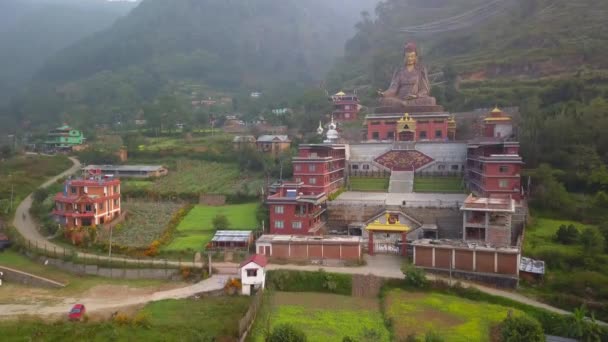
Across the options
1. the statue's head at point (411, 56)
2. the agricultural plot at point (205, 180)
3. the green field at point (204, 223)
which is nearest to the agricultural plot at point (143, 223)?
the green field at point (204, 223)

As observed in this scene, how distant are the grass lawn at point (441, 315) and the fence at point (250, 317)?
6.15 meters

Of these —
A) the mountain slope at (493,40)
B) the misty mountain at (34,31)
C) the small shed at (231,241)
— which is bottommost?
the small shed at (231,241)

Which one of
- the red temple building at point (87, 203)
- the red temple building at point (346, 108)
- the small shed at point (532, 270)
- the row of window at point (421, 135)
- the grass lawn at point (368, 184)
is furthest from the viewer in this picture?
the red temple building at point (346, 108)

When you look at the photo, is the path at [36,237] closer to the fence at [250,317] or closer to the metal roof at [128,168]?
the metal roof at [128,168]

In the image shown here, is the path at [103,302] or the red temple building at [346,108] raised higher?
the red temple building at [346,108]

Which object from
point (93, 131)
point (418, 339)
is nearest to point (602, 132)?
point (418, 339)

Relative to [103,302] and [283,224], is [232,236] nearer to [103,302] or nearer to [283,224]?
[283,224]

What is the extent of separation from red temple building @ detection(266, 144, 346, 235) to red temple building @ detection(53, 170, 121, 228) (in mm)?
12831

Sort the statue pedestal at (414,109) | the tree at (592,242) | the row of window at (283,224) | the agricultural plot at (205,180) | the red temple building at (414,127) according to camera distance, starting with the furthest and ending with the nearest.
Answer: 1. the statue pedestal at (414,109)
2. the red temple building at (414,127)
3. the agricultural plot at (205,180)
4. the row of window at (283,224)
5. the tree at (592,242)

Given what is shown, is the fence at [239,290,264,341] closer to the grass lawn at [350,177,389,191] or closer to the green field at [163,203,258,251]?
the green field at [163,203,258,251]

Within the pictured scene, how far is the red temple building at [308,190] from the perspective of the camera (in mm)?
32969

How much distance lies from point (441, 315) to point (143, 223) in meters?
23.6

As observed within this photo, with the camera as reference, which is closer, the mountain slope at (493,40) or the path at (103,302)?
the path at (103,302)

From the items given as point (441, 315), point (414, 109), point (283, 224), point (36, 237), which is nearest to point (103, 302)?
point (283, 224)
